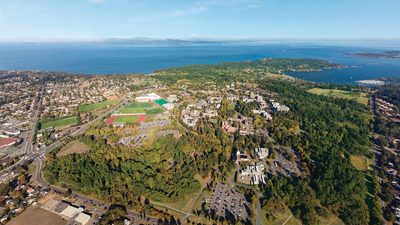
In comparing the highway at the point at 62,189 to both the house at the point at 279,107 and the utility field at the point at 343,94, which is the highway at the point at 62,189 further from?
the utility field at the point at 343,94

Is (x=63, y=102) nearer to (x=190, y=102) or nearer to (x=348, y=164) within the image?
(x=190, y=102)

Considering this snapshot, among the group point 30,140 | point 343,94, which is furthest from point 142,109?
point 343,94

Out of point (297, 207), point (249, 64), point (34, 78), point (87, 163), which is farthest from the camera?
point (249, 64)

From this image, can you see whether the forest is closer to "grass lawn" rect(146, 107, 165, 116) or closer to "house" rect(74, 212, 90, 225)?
"house" rect(74, 212, 90, 225)

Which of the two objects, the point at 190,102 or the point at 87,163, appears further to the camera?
the point at 190,102

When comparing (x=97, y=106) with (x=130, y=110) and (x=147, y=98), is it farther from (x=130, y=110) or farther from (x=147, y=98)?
(x=147, y=98)

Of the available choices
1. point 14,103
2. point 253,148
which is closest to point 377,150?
point 253,148
